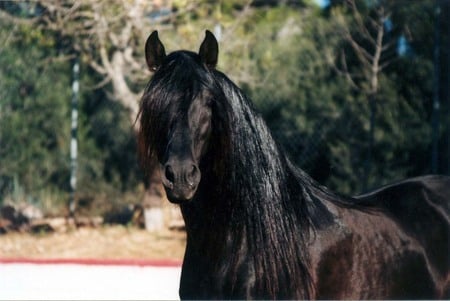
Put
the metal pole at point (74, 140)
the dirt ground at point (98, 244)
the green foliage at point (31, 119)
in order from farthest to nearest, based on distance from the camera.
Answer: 1. the green foliage at point (31, 119)
2. the metal pole at point (74, 140)
3. the dirt ground at point (98, 244)

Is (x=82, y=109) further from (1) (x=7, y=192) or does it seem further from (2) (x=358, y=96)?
(2) (x=358, y=96)

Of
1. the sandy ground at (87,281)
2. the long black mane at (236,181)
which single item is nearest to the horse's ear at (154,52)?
the long black mane at (236,181)

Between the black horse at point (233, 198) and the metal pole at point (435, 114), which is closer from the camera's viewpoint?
the black horse at point (233, 198)

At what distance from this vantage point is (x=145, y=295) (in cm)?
455

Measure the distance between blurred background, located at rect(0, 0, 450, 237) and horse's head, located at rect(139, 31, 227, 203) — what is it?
4862 mm

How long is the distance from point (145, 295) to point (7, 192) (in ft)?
13.5

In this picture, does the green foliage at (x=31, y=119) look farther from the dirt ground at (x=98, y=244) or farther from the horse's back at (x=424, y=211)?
the horse's back at (x=424, y=211)

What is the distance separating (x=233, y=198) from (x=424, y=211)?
3.88ft

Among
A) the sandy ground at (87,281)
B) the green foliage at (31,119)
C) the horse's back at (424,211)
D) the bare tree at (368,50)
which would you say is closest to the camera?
the horse's back at (424,211)

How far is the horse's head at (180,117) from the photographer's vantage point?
7.11ft

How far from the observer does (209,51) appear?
2533mm

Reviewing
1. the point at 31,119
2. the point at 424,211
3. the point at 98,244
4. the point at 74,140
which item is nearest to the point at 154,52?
the point at 424,211

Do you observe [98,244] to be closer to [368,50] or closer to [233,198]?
[368,50]

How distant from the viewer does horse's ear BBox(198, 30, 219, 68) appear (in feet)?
8.27
